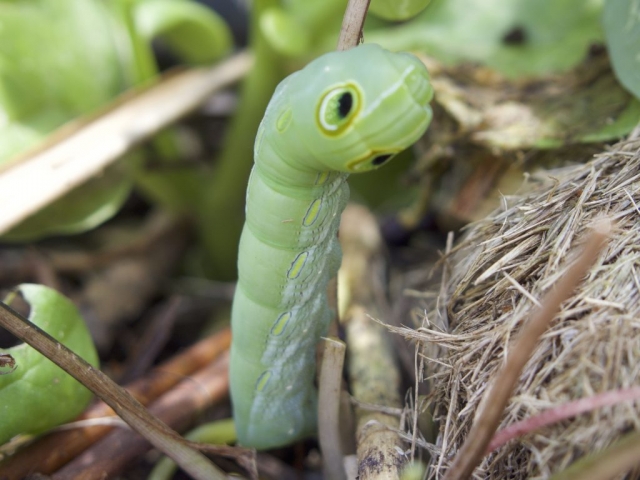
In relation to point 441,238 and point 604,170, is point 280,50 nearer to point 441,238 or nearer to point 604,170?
point 441,238

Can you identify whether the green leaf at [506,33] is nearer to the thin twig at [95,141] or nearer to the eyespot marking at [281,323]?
the thin twig at [95,141]

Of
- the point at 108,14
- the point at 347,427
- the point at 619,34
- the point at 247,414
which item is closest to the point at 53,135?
the point at 108,14

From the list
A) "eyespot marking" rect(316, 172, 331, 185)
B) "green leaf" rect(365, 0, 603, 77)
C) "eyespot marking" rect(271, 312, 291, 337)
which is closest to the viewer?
"eyespot marking" rect(316, 172, 331, 185)

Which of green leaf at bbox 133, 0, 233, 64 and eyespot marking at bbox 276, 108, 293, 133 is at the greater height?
eyespot marking at bbox 276, 108, 293, 133

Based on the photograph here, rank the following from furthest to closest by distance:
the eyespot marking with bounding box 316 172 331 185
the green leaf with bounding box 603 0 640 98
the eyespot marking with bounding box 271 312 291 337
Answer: the green leaf with bounding box 603 0 640 98, the eyespot marking with bounding box 271 312 291 337, the eyespot marking with bounding box 316 172 331 185

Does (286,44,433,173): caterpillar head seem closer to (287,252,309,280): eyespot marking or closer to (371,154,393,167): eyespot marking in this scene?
(371,154,393,167): eyespot marking

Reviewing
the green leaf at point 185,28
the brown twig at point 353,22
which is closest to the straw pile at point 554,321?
the brown twig at point 353,22

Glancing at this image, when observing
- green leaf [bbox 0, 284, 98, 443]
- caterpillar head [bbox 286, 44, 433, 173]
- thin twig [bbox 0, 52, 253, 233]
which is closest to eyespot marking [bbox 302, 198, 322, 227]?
caterpillar head [bbox 286, 44, 433, 173]
